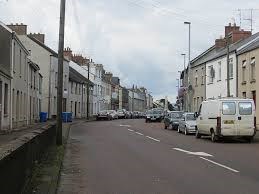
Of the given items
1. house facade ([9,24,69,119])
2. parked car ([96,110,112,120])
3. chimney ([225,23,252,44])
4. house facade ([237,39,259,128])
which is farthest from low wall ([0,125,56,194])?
parked car ([96,110,112,120])

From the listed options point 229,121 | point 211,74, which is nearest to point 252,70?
point 211,74

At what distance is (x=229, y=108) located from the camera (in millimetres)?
25766

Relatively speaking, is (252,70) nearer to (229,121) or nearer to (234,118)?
(234,118)

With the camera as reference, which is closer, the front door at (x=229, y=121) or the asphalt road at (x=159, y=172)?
the asphalt road at (x=159, y=172)

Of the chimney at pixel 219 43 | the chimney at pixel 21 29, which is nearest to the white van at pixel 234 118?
the chimney at pixel 219 43

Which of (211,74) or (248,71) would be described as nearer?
(248,71)

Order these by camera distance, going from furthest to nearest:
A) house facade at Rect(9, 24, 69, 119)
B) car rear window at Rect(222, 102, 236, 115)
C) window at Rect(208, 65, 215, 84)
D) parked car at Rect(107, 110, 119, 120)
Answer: parked car at Rect(107, 110, 119, 120)
house facade at Rect(9, 24, 69, 119)
window at Rect(208, 65, 215, 84)
car rear window at Rect(222, 102, 236, 115)

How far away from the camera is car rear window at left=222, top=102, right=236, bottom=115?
84.2 ft

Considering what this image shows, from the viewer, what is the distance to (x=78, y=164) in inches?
615

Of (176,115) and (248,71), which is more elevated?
(248,71)

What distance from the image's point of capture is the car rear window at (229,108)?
25672 millimetres

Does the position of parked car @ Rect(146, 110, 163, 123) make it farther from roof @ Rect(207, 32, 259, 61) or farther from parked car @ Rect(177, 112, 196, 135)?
parked car @ Rect(177, 112, 196, 135)

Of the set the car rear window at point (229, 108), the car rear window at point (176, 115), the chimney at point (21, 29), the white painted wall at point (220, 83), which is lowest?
the car rear window at point (176, 115)

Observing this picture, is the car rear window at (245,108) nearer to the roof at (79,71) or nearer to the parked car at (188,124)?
the parked car at (188,124)
